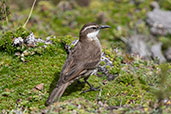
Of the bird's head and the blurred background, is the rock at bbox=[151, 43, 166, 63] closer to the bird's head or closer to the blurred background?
the blurred background

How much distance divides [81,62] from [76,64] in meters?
0.17

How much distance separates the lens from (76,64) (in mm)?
7727

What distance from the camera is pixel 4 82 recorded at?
8.30 meters

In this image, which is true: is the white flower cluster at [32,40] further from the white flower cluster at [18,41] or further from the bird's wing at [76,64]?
the bird's wing at [76,64]

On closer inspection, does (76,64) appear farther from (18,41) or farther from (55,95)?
(18,41)

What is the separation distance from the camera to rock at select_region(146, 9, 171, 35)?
53.1ft

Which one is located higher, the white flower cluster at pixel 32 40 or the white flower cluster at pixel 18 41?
the white flower cluster at pixel 18 41

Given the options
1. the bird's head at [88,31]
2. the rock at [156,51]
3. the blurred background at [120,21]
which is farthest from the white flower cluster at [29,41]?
the rock at [156,51]

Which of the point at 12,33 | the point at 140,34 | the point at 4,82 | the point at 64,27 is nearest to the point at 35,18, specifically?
the point at 64,27

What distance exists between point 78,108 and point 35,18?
36.3ft

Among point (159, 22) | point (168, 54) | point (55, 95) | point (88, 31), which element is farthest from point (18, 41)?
point (159, 22)

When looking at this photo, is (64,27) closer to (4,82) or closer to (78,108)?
(4,82)

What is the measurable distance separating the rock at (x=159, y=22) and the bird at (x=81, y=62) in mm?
8233

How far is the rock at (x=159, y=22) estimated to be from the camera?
1617cm
